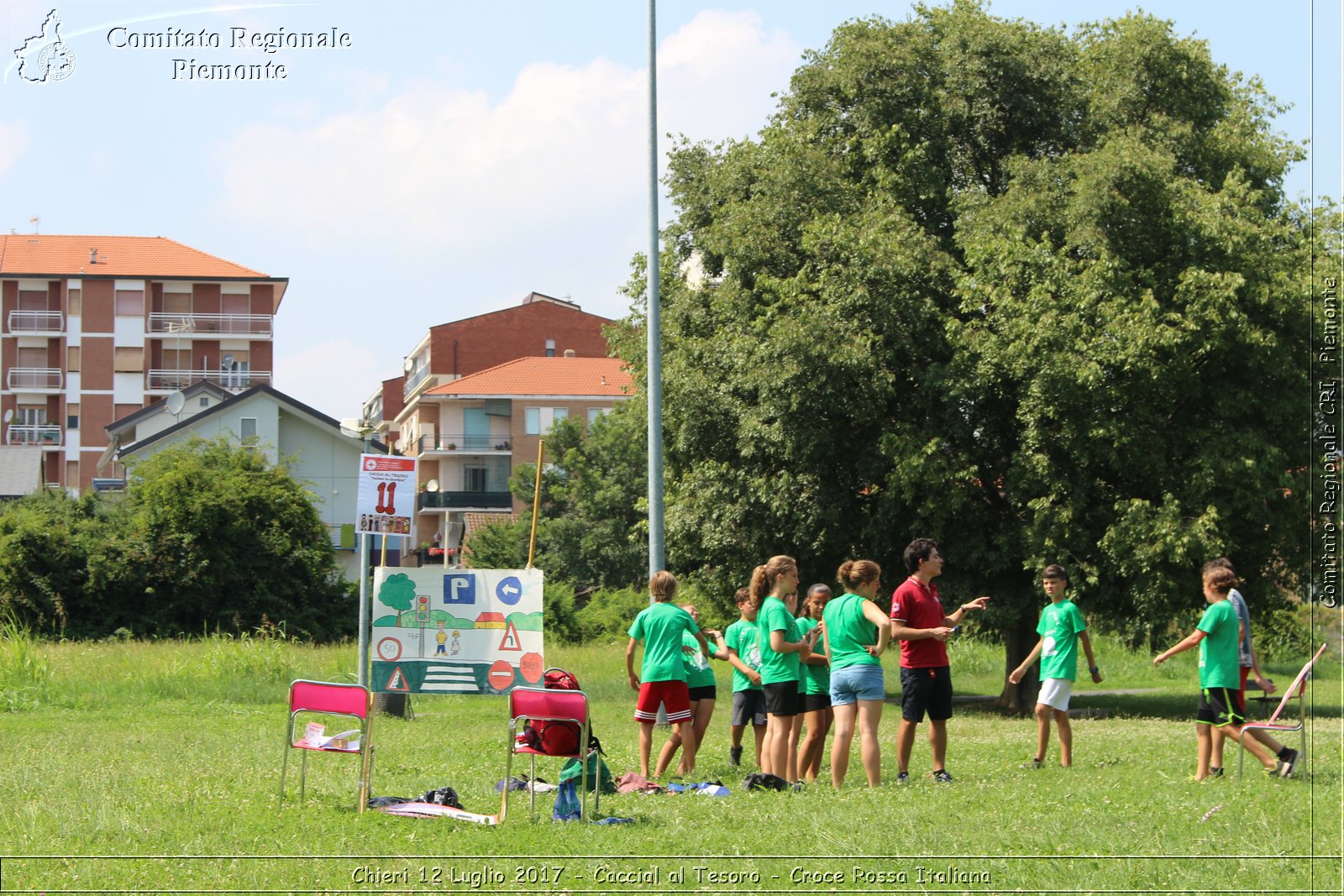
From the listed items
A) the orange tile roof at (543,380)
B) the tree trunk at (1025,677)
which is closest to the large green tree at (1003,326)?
the tree trunk at (1025,677)

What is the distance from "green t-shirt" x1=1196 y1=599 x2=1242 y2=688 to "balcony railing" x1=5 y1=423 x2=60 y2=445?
7622 cm

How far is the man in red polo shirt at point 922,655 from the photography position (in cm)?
1061

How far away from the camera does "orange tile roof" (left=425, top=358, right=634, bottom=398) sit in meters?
77.2


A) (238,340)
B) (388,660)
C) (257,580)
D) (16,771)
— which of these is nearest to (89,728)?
(388,660)

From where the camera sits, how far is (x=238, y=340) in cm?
7750

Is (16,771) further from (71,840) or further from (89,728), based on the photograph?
(89,728)

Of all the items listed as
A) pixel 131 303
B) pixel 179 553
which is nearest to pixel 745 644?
pixel 179 553

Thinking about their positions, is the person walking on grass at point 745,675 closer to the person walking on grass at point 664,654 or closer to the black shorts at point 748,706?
the black shorts at point 748,706

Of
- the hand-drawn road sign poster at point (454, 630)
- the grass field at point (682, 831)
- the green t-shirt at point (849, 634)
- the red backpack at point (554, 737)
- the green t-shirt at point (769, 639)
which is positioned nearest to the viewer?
the grass field at point (682, 831)

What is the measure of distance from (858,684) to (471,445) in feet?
229

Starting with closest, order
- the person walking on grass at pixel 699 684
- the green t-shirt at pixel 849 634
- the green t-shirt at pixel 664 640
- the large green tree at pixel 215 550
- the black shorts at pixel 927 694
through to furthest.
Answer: the green t-shirt at pixel 849 634 < the black shorts at pixel 927 694 < the green t-shirt at pixel 664 640 < the person walking on grass at pixel 699 684 < the large green tree at pixel 215 550

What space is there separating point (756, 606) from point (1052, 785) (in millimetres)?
3175

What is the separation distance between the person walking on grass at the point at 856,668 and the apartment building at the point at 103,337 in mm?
71065

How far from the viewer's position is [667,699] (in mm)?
11086
